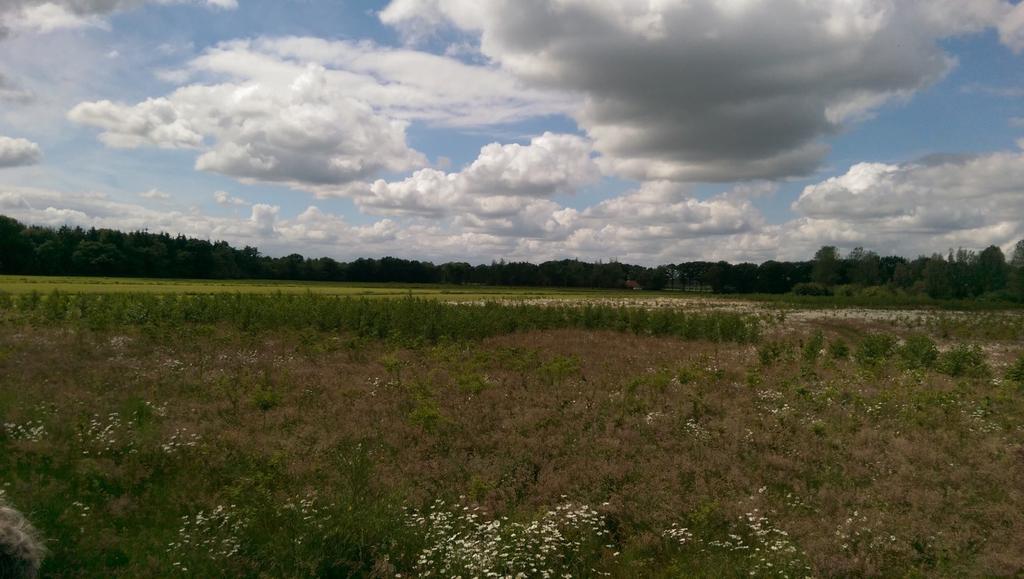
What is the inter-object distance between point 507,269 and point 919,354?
99492mm

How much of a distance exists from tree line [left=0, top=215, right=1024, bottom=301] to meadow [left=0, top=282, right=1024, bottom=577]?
70.7 m

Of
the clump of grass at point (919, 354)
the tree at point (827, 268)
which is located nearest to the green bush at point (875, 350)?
the clump of grass at point (919, 354)

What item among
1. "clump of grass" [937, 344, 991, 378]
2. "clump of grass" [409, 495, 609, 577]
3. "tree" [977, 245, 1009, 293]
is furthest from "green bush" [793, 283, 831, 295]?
"clump of grass" [409, 495, 609, 577]

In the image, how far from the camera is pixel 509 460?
12031 millimetres

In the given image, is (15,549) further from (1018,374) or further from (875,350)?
(875,350)

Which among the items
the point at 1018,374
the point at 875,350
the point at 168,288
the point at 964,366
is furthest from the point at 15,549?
the point at 168,288

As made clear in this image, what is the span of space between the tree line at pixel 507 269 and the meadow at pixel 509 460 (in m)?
70.7

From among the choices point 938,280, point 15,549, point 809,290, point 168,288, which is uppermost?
point 938,280

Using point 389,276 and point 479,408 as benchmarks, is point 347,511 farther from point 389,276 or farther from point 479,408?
point 389,276

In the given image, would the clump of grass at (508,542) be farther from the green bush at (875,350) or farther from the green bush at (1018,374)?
the green bush at (875,350)

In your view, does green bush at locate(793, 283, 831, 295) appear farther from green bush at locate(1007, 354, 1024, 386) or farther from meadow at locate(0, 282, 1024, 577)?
green bush at locate(1007, 354, 1024, 386)

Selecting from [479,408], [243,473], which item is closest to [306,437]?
[243,473]

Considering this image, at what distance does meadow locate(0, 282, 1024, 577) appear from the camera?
28.0 feet

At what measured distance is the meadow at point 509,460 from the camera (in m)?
8.54
